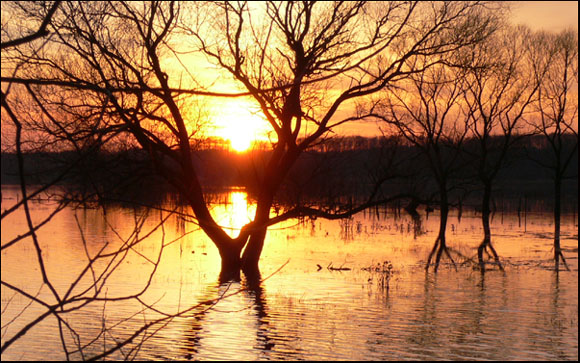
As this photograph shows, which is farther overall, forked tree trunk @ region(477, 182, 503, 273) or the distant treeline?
forked tree trunk @ region(477, 182, 503, 273)

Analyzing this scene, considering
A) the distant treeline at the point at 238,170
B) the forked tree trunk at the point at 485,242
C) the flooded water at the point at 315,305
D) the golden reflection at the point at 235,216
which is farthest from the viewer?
the golden reflection at the point at 235,216

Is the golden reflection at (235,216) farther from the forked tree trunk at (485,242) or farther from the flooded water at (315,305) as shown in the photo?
the forked tree trunk at (485,242)

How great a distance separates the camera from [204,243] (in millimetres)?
29781

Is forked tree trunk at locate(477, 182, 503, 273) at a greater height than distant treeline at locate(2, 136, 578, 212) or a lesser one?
lesser

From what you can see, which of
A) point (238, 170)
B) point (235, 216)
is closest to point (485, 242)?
point (238, 170)

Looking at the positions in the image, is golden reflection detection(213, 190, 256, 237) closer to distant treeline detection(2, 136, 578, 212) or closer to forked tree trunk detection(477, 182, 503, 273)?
distant treeline detection(2, 136, 578, 212)

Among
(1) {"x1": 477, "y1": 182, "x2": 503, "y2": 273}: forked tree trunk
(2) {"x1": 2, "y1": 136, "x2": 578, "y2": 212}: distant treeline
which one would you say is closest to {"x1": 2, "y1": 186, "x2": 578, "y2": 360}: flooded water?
(1) {"x1": 477, "y1": 182, "x2": 503, "y2": 273}: forked tree trunk

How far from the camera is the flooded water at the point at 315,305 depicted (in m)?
12.5

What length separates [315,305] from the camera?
16547mm

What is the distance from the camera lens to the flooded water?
492 inches

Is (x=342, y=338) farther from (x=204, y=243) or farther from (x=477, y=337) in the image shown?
(x=204, y=243)

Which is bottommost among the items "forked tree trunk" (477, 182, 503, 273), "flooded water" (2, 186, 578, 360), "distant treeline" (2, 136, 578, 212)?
"flooded water" (2, 186, 578, 360)

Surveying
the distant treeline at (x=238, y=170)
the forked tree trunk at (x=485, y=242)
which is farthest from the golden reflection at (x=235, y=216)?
the forked tree trunk at (x=485, y=242)

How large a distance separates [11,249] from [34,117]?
35.4 feet
